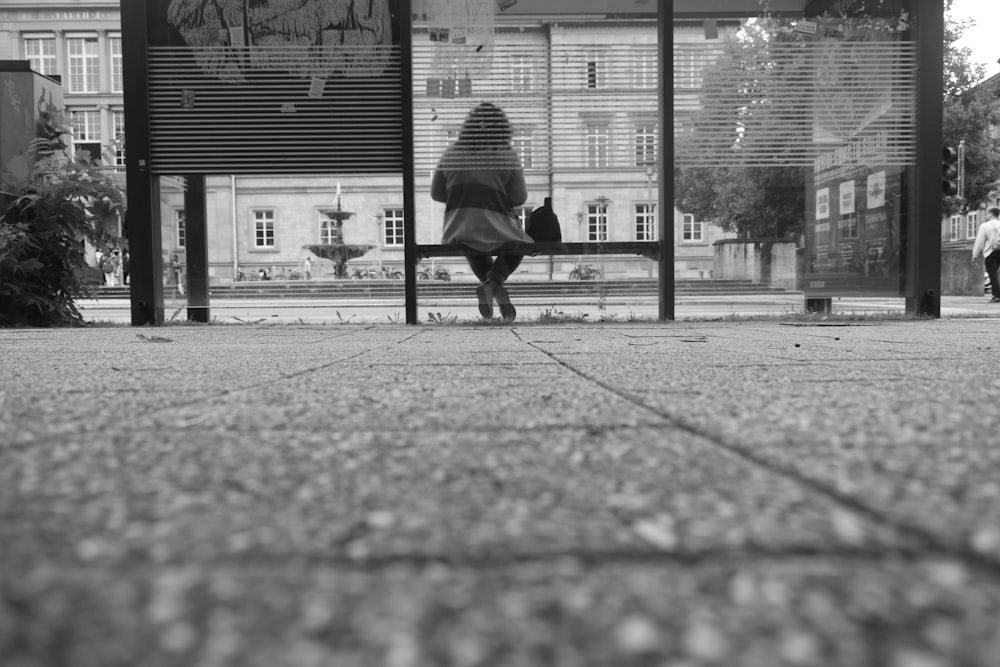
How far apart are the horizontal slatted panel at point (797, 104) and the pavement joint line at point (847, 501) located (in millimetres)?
6289

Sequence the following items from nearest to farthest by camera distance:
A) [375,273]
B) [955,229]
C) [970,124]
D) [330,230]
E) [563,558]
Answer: [563,558]
[375,273]
[330,230]
[970,124]
[955,229]

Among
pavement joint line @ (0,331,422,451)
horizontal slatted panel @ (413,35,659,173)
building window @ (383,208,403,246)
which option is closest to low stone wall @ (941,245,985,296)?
horizontal slatted panel @ (413,35,659,173)

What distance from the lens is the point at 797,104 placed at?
749 cm

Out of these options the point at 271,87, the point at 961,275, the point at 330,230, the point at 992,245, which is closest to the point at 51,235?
the point at 271,87

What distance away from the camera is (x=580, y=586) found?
0.65 meters

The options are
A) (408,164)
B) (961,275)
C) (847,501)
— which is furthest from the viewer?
(961,275)

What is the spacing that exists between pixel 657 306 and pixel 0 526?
6.86 metres

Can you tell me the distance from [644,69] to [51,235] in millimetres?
5178

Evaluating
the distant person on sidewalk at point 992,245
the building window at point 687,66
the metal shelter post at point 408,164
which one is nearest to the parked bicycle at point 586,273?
the metal shelter post at point 408,164

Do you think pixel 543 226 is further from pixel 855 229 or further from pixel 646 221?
pixel 855 229

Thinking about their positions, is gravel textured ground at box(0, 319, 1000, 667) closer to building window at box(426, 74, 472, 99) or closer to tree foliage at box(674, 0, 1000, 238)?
building window at box(426, 74, 472, 99)

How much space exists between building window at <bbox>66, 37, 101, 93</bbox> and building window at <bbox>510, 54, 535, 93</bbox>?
135ft

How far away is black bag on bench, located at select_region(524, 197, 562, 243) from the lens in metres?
7.32

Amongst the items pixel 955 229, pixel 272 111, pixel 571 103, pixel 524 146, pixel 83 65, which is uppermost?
pixel 83 65
